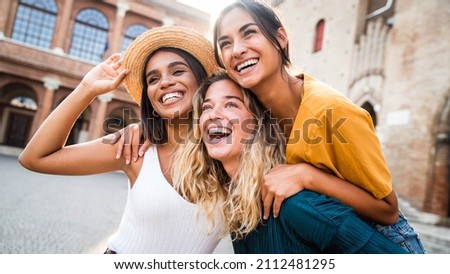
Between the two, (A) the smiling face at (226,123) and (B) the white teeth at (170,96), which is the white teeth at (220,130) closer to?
(A) the smiling face at (226,123)

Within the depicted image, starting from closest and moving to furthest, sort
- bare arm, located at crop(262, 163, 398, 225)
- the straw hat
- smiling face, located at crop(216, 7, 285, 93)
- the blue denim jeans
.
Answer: bare arm, located at crop(262, 163, 398, 225) < the blue denim jeans < smiling face, located at crop(216, 7, 285, 93) < the straw hat

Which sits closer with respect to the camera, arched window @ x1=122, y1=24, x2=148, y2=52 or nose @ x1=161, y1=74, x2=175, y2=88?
nose @ x1=161, y1=74, x2=175, y2=88

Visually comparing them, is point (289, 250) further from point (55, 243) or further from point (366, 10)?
point (366, 10)

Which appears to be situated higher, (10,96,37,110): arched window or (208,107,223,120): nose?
(10,96,37,110): arched window

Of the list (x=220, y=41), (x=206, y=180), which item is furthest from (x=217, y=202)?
(x=220, y=41)

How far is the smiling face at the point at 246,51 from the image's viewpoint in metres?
1.53

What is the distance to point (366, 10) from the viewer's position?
7945 millimetres

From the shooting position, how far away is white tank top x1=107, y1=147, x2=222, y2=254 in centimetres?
A: 143

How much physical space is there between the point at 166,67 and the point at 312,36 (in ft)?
22.8

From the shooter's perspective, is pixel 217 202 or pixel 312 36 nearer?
pixel 217 202

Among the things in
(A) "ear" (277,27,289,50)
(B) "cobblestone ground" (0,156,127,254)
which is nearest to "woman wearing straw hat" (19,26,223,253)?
(A) "ear" (277,27,289,50)

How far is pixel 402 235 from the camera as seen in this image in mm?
1438

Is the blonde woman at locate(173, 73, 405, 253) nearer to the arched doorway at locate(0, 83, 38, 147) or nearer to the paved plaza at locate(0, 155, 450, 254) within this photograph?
the paved plaza at locate(0, 155, 450, 254)

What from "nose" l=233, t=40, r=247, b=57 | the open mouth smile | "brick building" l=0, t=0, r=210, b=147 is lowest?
the open mouth smile
